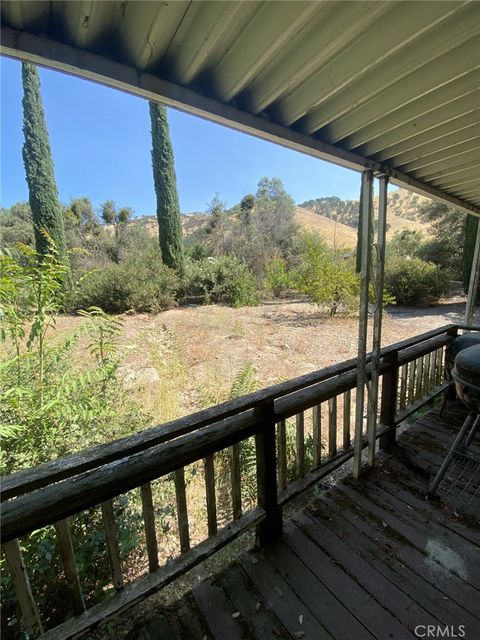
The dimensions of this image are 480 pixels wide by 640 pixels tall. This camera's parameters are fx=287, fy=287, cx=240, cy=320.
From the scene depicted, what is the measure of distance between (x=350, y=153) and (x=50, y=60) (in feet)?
4.25

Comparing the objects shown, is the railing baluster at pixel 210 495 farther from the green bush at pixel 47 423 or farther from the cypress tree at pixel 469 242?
the cypress tree at pixel 469 242

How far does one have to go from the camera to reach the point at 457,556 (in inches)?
55.2

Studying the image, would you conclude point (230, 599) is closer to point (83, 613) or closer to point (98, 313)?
point (83, 613)

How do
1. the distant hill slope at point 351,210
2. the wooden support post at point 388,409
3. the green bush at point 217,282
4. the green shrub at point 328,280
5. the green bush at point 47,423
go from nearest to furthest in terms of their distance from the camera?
the green bush at point 47,423 < the wooden support post at point 388,409 < the green shrub at point 328,280 < the green bush at point 217,282 < the distant hill slope at point 351,210

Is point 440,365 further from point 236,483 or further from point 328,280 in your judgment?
point 328,280

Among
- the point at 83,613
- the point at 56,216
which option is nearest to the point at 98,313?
the point at 83,613

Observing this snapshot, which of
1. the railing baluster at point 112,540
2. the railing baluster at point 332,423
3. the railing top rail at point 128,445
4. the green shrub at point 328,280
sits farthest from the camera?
the green shrub at point 328,280

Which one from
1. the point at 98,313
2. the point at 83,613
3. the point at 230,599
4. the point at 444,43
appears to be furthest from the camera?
the point at 98,313

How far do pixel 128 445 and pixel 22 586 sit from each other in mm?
500

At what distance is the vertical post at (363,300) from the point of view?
160 cm

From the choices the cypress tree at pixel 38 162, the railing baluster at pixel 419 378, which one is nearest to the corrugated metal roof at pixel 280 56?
the railing baluster at pixel 419 378

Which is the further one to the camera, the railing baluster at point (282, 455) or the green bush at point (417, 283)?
the green bush at point (417, 283)

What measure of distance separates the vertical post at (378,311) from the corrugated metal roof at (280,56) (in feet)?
1.52

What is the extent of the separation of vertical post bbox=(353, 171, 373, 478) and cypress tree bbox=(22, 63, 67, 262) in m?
9.13
